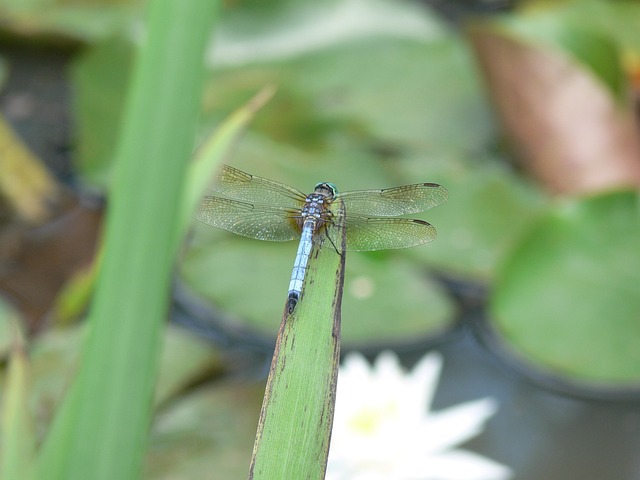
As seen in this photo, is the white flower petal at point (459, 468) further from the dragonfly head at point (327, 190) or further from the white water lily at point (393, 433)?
the dragonfly head at point (327, 190)

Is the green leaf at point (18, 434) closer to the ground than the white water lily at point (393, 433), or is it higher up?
closer to the ground

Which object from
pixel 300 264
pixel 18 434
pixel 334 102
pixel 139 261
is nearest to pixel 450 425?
pixel 300 264

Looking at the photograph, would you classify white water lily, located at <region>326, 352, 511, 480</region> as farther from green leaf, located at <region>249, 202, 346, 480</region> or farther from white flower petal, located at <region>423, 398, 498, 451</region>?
green leaf, located at <region>249, 202, 346, 480</region>

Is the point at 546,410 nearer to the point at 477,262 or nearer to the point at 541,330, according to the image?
the point at 541,330

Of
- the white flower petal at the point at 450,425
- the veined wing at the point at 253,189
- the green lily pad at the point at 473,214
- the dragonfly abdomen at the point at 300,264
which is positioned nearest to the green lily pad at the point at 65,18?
the green lily pad at the point at 473,214

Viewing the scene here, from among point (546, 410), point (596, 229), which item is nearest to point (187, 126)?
point (546, 410)

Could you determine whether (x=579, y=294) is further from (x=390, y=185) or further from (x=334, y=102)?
(x=334, y=102)
